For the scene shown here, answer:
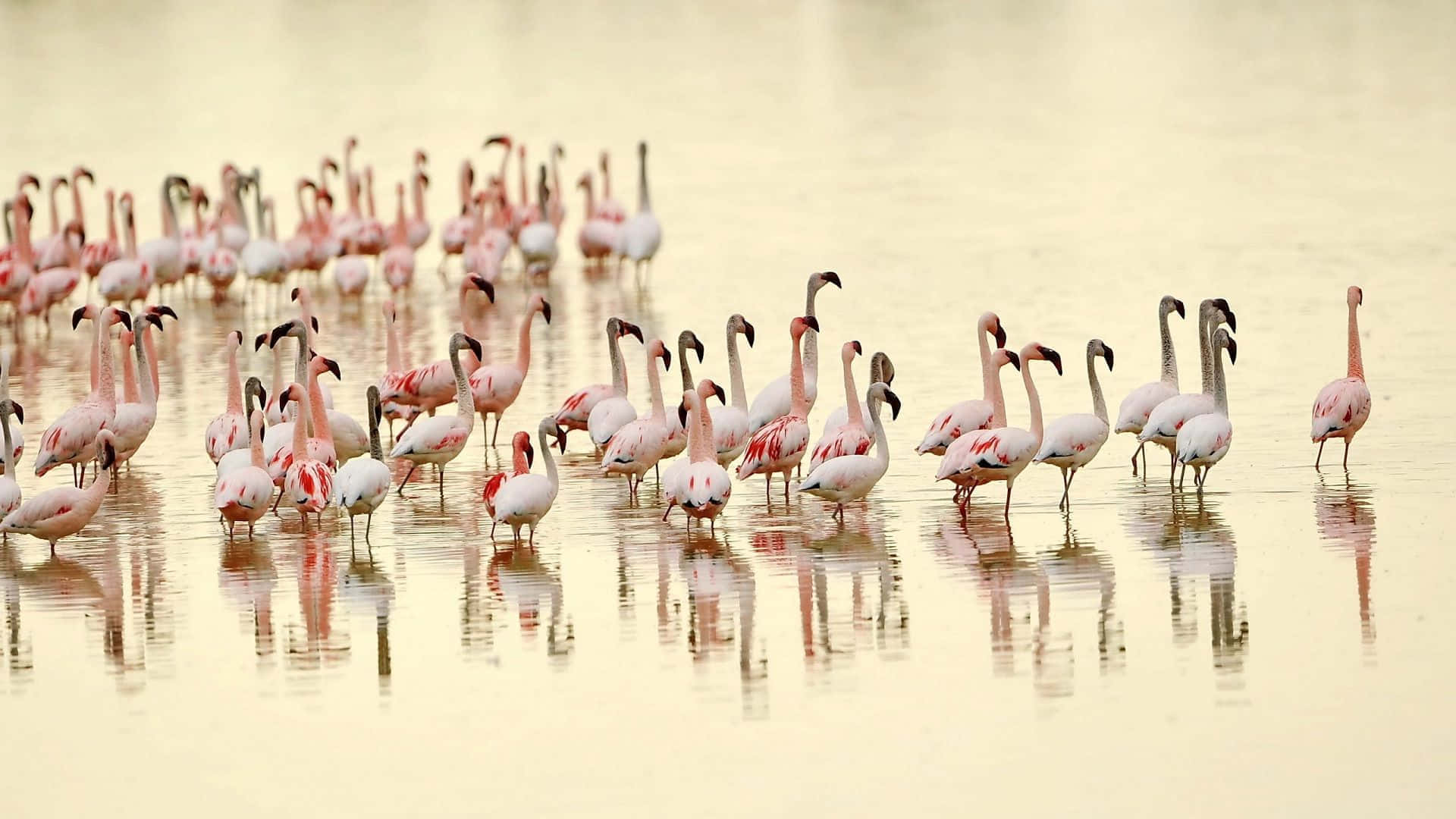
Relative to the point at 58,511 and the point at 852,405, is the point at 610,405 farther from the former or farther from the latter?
the point at 58,511

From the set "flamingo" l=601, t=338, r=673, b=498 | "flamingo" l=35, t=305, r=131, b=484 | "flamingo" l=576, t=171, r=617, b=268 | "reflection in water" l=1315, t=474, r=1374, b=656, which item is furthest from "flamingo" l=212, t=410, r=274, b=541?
"flamingo" l=576, t=171, r=617, b=268

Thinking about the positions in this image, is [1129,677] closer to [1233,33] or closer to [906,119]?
[906,119]

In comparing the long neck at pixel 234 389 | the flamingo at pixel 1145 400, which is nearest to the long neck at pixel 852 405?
the flamingo at pixel 1145 400

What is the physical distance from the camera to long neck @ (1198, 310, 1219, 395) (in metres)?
13.5

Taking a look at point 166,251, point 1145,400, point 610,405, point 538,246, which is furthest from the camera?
point 538,246

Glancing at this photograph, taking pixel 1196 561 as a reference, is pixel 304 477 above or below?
above

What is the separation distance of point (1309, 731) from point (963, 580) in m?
2.80

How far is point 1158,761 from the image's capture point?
338 inches

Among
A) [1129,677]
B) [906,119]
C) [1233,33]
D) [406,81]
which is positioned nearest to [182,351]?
[1129,677]

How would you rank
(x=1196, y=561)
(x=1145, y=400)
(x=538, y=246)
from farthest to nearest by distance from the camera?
(x=538, y=246) → (x=1145, y=400) → (x=1196, y=561)

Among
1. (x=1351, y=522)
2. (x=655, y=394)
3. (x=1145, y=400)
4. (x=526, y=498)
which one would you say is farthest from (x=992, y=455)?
(x=526, y=498)

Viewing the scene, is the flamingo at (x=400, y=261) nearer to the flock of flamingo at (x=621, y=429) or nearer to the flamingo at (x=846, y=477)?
the flock of flamingo at (x=621, y=429)

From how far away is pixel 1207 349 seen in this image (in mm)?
13680

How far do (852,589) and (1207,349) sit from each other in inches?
139
